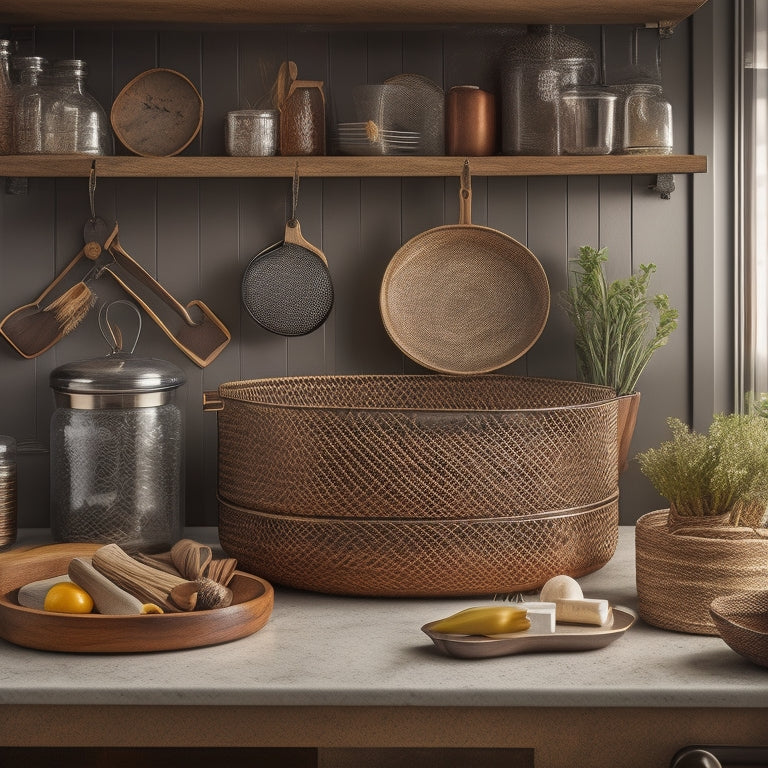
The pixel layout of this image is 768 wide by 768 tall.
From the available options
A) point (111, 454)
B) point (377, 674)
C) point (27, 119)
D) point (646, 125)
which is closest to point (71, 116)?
point (27, 119)

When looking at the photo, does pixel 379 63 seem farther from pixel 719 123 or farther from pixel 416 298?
pixel 719 123

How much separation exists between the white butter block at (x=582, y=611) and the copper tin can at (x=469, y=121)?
0.80 meters

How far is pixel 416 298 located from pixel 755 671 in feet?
2.83

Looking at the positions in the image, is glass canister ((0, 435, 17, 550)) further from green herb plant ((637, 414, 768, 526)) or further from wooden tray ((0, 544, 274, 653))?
green herb plant ((637, 414, 768, 526))

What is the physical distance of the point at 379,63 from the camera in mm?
1769

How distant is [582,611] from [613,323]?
2.03 ft

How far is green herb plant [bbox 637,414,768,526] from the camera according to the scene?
49.1 inches

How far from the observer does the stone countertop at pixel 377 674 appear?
107cm

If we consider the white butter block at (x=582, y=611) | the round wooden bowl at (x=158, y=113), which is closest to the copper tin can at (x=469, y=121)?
the round wooden bowl at (x=158, y=113)

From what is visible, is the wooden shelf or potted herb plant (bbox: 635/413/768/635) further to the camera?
the wooden shelf

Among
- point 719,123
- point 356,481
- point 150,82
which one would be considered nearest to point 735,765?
point 356,481

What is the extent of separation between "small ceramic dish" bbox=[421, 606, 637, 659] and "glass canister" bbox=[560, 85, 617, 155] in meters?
0.81

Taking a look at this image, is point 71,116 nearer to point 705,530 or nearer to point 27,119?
point 27,119

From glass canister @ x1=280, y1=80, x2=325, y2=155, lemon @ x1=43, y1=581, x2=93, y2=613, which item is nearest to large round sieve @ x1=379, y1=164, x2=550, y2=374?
glass canister @ x1=280, y1=80, x2=325, y2=155
